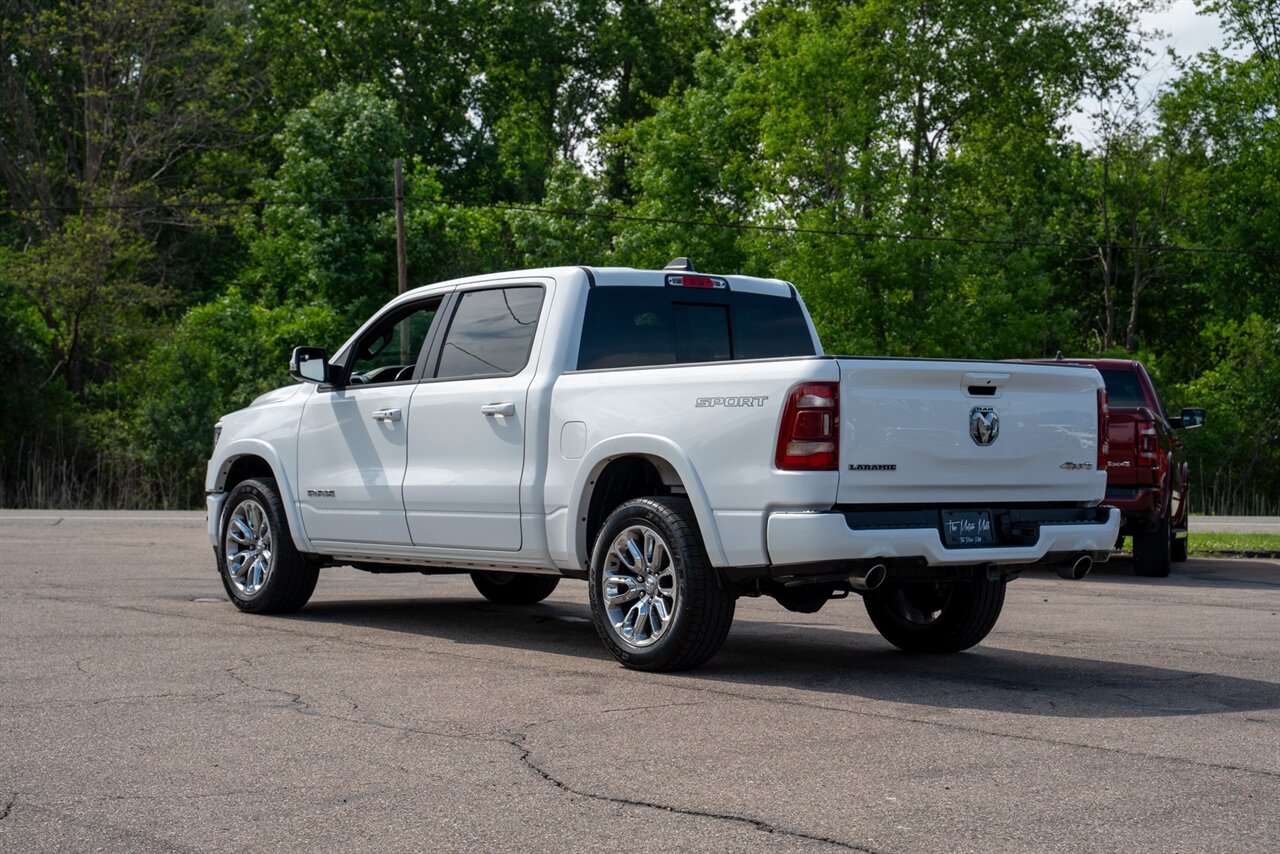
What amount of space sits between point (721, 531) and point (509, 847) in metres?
3.17

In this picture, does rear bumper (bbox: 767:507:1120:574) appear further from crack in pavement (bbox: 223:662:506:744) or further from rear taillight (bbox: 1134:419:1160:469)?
rear taillight (bbox: 1134:419:1160:469)

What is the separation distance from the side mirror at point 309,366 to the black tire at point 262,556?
0.95 meters

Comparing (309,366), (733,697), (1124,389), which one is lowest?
(733,697)

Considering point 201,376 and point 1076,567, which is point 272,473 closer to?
point 1076,567

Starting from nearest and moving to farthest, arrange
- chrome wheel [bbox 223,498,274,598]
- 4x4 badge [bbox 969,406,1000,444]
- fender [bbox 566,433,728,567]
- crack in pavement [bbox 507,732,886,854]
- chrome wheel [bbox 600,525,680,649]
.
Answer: crack in pavement [bbox 507,732,886,854] < fender [bbox 566,433,728,567] < 4x4 badge [bbox 969,406,1000,444] < chrome wheel [bbox 600,525,680,649] < chrome wheel [bbox 223,498,274,598]

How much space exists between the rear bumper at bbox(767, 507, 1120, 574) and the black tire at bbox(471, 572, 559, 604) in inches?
179

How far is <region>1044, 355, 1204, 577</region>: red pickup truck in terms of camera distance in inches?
578

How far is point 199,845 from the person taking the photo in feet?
15.0

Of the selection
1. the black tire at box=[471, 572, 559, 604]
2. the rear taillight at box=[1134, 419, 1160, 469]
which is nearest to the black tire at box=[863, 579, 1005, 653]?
the black tire at box=[471, 572, 559, 604]

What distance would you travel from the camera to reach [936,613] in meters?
9.27

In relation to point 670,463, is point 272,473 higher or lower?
lower

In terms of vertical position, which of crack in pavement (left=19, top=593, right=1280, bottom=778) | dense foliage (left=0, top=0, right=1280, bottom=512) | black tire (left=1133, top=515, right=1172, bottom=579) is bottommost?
black tire (left=1133, top=515, right=1172, bottom=579)

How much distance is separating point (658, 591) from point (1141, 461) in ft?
26.7

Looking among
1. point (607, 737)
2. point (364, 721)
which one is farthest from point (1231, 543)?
point (364, 721)
